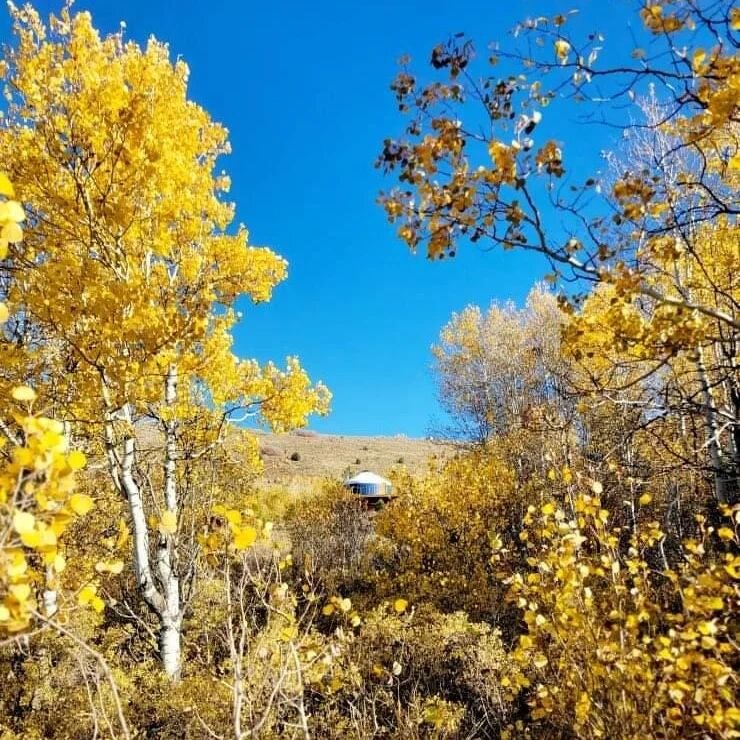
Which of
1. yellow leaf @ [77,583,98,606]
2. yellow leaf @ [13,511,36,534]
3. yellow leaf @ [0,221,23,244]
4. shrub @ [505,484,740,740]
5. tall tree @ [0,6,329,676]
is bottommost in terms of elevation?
shrub @ [505,484,740,740]

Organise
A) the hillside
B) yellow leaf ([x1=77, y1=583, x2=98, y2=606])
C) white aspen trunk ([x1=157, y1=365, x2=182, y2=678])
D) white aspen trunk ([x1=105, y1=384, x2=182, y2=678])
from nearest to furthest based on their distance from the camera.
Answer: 1. yellow leaf ([x1=77, y1=583, x2=98, y2=606])
2. white aspen trunk ([x1=105, y1=384, x2=182, y2=678])
3. white aspen trunk ([x1=157, y1=365, x2=182, y2=678])
4. the hillside

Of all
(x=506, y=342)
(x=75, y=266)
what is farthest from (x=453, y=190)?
(x=506, y=342)

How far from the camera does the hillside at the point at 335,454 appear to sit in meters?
37.6

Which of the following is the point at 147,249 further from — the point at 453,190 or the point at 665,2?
the point at 665,2

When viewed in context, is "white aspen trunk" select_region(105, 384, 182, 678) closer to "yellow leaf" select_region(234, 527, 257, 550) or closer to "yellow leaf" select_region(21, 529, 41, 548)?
"yellow leaf" select_region(234, 527, 257, 550)

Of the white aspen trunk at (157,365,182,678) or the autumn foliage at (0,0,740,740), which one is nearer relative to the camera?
the autumn foliage at (0,0,740,740)

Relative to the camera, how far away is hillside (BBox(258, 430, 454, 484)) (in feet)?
123

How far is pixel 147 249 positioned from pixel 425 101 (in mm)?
4477

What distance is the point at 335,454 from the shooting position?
4584cm

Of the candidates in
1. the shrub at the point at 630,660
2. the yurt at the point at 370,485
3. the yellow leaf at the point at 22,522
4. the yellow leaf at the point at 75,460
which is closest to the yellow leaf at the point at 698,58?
the shrub at the point at 630,660

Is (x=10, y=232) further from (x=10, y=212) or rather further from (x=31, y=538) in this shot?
(x=31, y=538)

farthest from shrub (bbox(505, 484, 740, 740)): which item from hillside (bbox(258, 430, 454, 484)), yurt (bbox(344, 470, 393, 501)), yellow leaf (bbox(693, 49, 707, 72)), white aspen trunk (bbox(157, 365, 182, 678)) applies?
hillside (bbox(258, 430, 454, 484))

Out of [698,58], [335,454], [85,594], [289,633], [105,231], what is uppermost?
[335,454]

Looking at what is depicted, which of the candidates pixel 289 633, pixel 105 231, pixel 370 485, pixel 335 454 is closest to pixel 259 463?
pixel 105 231
